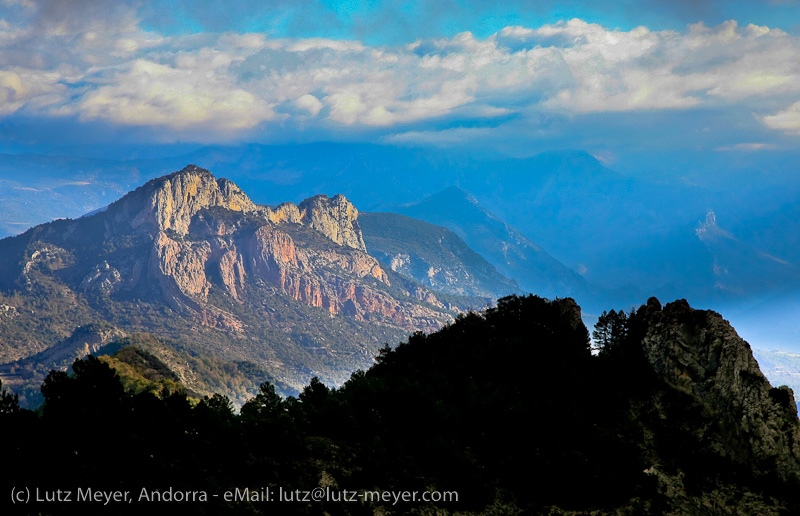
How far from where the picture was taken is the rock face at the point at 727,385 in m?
51.5

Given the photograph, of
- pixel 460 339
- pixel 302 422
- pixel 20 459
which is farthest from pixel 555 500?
pixel 460 339

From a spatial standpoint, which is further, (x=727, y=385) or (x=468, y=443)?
(x=468, y=443)

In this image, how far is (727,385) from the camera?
57.9 meters

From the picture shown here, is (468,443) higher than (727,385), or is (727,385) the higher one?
(727,385)

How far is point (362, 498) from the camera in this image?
157ft

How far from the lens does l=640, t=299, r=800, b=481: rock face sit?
51531mm

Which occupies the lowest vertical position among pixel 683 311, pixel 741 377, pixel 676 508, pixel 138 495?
pixel 676 508

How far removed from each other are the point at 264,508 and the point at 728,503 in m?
34.3

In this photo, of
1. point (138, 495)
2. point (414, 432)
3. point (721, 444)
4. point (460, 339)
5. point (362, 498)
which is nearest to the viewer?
point (138, 495)

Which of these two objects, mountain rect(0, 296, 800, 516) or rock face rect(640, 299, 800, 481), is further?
rock face rect(640, 299, 800, 481)

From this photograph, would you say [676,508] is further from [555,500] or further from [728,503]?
[555,500]

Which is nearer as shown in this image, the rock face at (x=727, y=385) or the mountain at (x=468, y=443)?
the mountain at (x=468, y=443)

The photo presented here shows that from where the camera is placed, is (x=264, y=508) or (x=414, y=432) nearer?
(x=264, y=508)

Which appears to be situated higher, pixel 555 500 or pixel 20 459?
pixel 20 459
